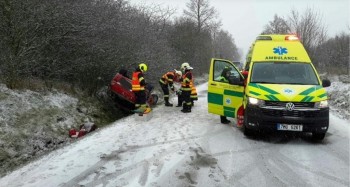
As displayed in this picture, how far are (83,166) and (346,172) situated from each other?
15.1 feet

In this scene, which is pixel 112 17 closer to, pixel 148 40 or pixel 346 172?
pixel 148 40

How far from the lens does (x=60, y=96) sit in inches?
517

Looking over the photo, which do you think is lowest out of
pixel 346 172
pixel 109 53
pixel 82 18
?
pixel 346 172

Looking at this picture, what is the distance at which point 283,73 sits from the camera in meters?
9.48

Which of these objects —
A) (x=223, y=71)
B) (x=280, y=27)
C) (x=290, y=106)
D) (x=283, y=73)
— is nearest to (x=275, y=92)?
(x=290, y=106)

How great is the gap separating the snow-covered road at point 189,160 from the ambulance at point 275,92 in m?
0.51

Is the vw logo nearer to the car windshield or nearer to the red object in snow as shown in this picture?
the car windshield

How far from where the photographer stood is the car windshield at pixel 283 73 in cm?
926

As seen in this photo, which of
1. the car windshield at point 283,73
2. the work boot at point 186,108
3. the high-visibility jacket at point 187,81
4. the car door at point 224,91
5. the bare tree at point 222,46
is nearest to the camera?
the car windshield at point 283,73

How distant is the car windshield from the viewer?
364 inches

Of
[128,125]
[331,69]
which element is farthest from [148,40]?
[331,69]

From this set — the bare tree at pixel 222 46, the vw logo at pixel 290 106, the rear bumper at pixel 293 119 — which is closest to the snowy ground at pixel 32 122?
the rear bumper at pixel 293 119

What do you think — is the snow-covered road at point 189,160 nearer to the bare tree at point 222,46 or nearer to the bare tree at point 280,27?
the bare tree at point 280,27

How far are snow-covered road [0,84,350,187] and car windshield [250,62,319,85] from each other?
1385 millimetres
